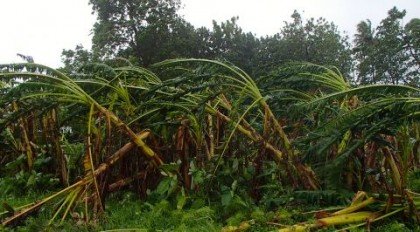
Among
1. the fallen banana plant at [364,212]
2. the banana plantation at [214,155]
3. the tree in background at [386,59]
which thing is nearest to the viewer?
the fallen banana plant at [364,212]

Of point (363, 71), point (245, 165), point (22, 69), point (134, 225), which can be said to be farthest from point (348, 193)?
point (363, 71)

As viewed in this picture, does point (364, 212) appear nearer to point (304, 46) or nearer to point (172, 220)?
point (172, 220)

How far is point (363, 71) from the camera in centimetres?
2933

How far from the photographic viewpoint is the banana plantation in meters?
3.92

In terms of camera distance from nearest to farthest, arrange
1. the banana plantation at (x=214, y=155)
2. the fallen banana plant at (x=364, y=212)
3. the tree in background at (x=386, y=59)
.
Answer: the fallen banana plant at (x=364, y=212)
the banana plantation at (x=214, y=155)
the tree in background at (x=386, y=59)

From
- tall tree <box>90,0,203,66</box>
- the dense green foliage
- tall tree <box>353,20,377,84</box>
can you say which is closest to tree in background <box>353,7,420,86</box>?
tall tree <box>353,20,377,84</box>

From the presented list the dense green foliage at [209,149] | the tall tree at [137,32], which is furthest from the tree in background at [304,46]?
the dense green foliage at [209,149]

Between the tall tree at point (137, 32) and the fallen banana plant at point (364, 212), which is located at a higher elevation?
the tall tree at point (137, 32)

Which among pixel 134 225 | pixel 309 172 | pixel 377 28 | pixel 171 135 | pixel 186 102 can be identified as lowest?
pixel 134 225

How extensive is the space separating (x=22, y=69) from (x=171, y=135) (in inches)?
76.0

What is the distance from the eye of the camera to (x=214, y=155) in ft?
17.3

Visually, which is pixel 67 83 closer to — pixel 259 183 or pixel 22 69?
pixel 22 69

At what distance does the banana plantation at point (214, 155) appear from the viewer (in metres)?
3.92

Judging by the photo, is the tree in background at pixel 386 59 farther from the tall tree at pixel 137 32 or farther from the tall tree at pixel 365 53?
the tall tree at pixel 137 32
